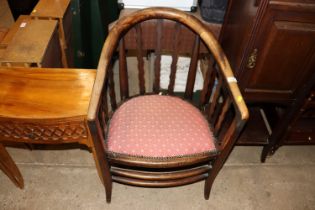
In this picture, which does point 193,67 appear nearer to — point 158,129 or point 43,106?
point 158,129

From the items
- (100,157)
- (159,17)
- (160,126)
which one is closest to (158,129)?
(160,126)

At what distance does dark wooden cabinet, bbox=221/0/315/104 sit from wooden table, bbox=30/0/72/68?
1.05 meters

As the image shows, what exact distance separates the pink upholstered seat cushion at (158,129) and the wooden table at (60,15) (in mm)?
752

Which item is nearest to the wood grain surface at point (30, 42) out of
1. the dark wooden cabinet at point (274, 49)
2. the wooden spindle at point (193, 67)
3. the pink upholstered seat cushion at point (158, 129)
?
the pink upholstered seat cushion at point (158, 129)

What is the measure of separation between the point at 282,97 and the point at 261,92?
13 cm

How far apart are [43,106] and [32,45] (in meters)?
Result: 0.50

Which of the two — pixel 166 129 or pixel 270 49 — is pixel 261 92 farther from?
pixel 166 129

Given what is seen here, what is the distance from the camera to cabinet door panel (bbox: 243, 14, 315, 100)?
1.17 m

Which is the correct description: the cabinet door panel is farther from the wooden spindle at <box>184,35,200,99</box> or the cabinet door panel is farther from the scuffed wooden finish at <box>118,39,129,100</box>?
the scuffed wooden finish at <box>118,39,129,100</box>

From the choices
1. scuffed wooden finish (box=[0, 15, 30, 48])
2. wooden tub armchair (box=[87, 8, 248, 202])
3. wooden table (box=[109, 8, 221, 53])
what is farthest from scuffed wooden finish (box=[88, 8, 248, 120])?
scuffed wooden finish (box=[0, 15, 30, 48])

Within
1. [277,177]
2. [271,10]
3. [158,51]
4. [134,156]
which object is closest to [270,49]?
[271,10]

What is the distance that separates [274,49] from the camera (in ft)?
4.06

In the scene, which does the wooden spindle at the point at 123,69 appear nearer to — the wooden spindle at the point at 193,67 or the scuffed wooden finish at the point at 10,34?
the wooden spindle at the point at 193,67

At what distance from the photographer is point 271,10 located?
1.11 m
